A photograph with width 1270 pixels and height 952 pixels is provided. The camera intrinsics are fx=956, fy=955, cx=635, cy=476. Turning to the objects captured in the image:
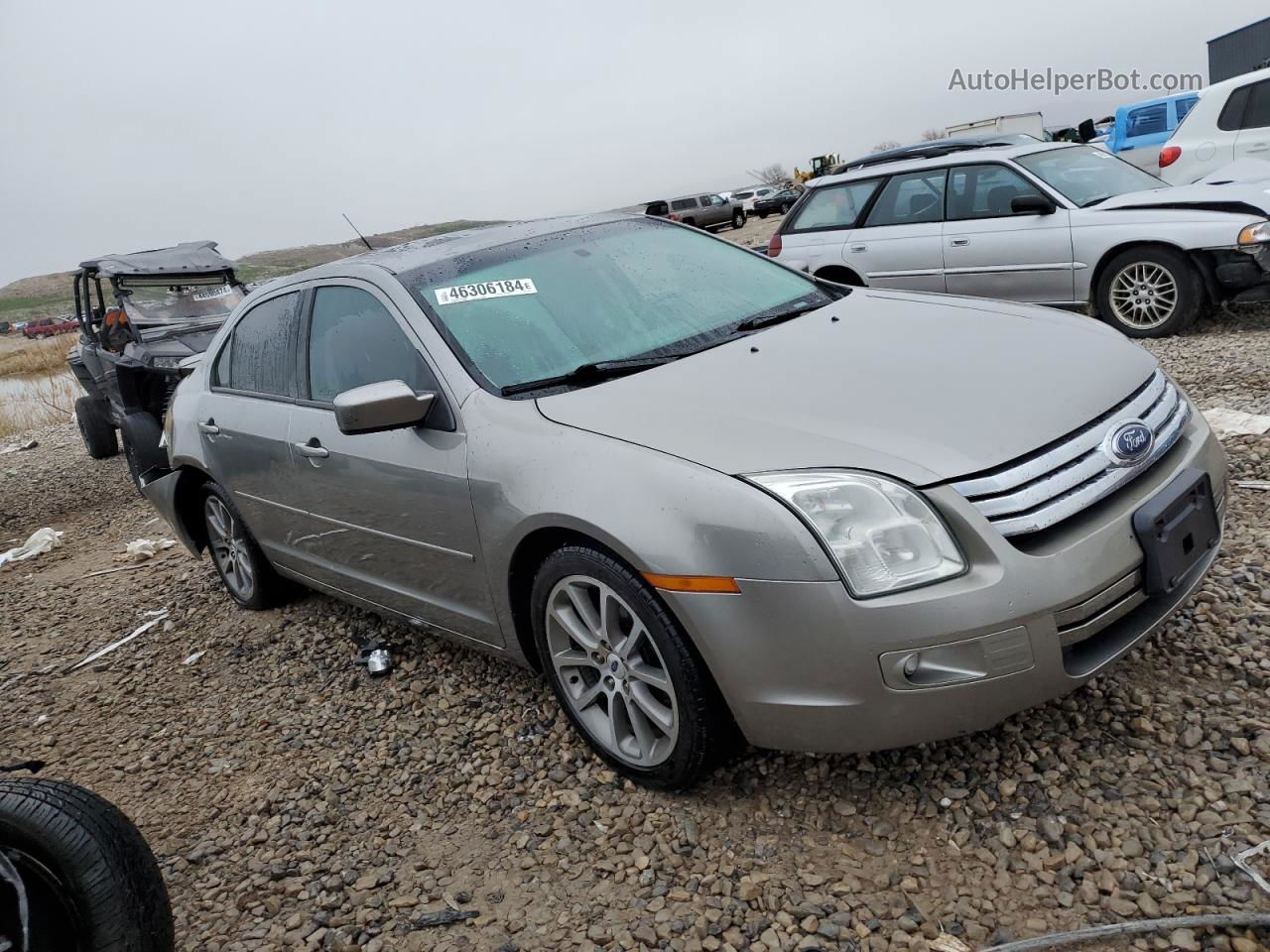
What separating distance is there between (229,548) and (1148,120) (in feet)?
52.4

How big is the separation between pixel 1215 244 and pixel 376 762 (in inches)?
247

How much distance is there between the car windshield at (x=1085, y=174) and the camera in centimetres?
729

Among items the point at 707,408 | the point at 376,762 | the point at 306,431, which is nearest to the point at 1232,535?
the point at 707,408

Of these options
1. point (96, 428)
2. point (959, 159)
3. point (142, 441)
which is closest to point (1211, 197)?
point (959, 159)

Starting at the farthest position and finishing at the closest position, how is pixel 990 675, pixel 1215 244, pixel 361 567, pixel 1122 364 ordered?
pixel 1215 244
pixel 361 567
pixel 1122 364
pixel 990 675

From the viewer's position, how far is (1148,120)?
605 inches

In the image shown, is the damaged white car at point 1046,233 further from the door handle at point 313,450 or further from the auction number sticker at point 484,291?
the door handle at point 313,450

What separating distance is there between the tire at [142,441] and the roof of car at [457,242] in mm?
4300

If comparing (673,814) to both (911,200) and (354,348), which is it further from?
(911,200)

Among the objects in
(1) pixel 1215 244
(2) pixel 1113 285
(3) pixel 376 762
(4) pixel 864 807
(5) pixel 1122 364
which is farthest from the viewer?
(2) pixel 1113 285

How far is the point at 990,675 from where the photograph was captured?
2.16 metres

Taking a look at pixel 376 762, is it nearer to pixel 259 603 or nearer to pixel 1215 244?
pixel 259 603

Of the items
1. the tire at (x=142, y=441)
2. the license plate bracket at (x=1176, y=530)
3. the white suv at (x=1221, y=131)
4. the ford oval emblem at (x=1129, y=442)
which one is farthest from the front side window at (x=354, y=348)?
the white suv at (x=1221, y=131)

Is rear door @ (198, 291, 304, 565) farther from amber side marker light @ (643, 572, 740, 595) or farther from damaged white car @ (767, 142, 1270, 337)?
damaged white car @ (767, 142, 1270, 337)
